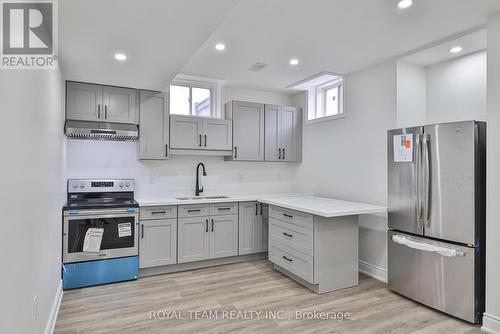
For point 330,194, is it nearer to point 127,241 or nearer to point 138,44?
point 127,241

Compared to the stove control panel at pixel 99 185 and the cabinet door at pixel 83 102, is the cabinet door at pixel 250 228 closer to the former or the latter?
the stove control panel at pixel 99 185

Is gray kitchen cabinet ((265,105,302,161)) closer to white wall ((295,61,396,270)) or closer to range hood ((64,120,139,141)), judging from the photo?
white wall ((295,61,396,270))

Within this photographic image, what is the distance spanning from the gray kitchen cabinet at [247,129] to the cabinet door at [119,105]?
1369 mm

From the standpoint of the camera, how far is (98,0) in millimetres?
1784

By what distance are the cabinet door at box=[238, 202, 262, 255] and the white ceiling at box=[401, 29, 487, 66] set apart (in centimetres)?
264

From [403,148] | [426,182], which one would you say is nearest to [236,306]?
[426,182]

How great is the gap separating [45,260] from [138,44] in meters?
1.79

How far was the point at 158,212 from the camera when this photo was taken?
3.62 meters

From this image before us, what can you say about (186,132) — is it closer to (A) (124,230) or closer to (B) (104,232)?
(A) (124,230)

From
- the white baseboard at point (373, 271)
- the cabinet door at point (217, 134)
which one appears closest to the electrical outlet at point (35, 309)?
the cabinet door at point (217, 134)

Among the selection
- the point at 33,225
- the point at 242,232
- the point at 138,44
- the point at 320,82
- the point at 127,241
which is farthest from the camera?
the point at 320,82

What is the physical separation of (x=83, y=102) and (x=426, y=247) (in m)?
4.01

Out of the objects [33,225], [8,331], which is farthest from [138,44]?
[8,331]

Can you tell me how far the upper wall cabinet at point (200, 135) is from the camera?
404 cm
